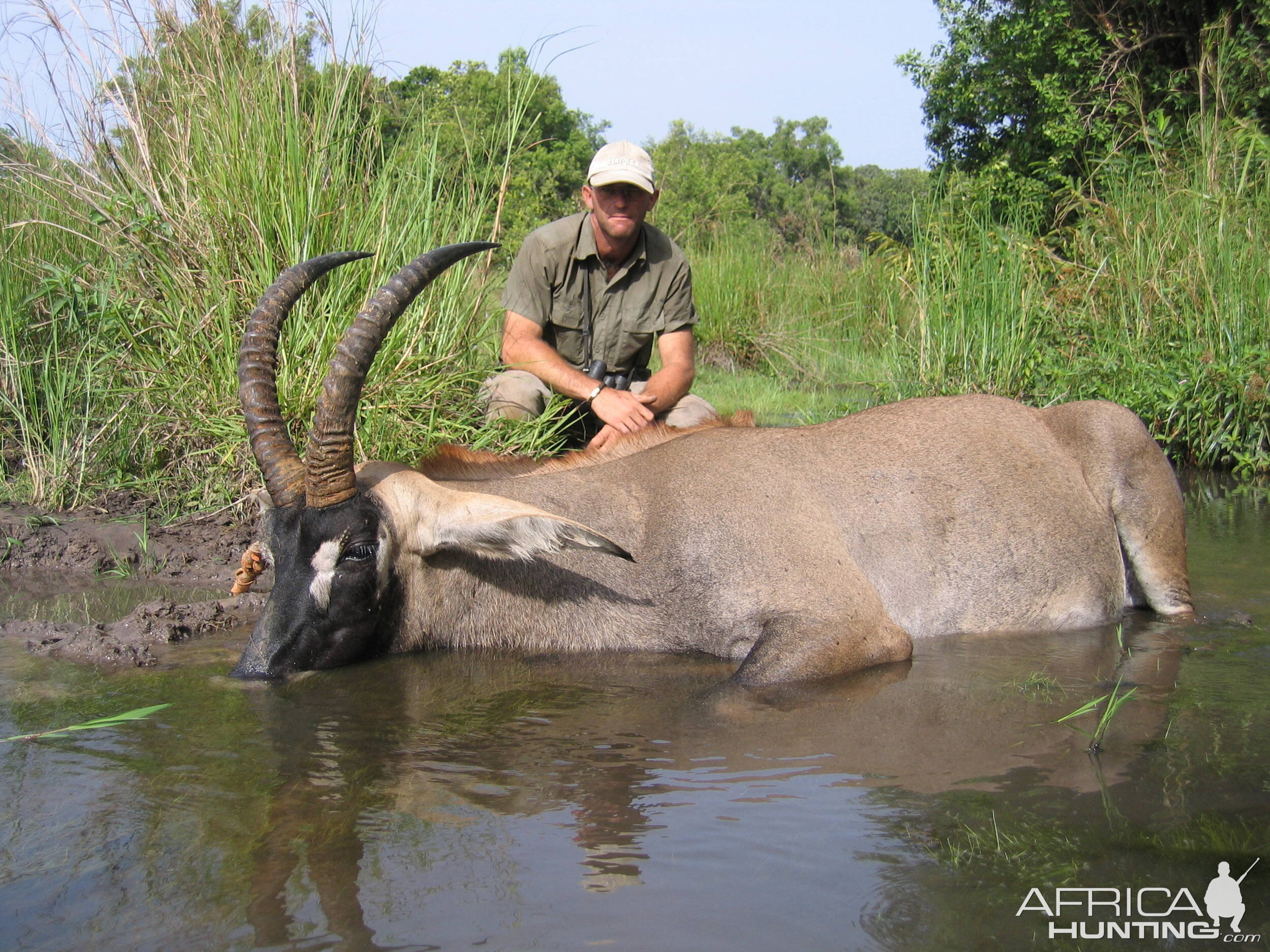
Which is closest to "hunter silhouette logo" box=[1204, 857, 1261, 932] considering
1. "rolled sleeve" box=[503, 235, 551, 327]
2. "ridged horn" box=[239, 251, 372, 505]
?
"ridged horn" box=[239, 251, 372, 505]

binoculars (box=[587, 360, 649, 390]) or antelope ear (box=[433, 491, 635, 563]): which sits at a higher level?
binoculars (box=[587, 360, 649, 390])

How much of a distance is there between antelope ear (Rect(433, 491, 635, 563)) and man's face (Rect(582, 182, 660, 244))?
114 inches

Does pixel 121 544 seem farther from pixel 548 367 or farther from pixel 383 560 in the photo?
pixel 548 367

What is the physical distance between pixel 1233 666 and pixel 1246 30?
13.0 meters

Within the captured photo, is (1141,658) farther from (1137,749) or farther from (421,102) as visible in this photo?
(421,102)

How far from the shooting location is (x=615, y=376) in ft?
25.6

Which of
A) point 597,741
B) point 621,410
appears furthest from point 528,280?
point 597,741

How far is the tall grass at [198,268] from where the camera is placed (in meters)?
6.66

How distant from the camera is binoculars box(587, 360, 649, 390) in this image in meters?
7.50

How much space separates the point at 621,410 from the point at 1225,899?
4395 millimetres

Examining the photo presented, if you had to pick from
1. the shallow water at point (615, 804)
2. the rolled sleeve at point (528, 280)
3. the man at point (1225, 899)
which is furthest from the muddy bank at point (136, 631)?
the man at point (1225, 899)

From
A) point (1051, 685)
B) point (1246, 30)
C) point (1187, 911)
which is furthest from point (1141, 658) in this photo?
point (1246, 30)

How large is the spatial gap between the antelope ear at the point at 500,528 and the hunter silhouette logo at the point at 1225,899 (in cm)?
253

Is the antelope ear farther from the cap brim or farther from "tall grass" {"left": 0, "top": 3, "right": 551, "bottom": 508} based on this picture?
the cap brim
